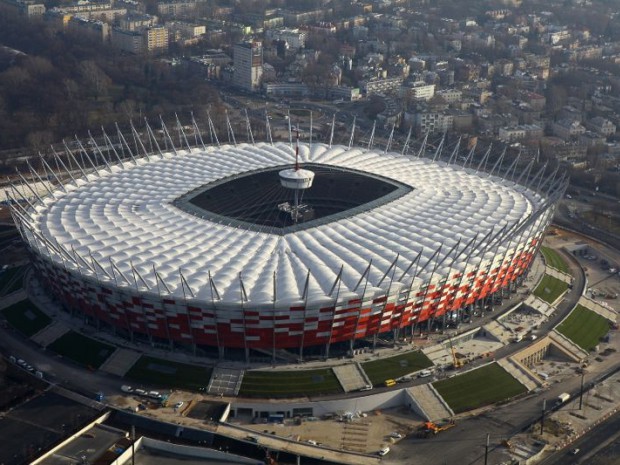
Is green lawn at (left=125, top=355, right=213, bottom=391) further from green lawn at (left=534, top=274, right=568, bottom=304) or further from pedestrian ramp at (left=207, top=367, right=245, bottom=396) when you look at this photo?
green lawn at (left=534, top=274, right=568, bottom=304)

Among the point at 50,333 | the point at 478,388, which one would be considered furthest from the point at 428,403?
the point at 50,333

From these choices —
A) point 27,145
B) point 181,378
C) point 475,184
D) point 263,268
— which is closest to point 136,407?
point 181,378

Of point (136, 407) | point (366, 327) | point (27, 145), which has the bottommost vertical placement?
point (27, 145)

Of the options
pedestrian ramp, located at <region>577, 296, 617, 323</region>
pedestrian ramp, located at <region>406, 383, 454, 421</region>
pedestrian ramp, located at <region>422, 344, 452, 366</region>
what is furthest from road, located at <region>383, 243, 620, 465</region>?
pedestrian ramp, located at <region>577, 296, 617, 323</region>

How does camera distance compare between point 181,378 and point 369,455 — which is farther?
point 181,378

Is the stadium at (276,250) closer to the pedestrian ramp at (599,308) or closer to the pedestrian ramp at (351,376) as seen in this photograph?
the pedestrian ramp at (351,376)

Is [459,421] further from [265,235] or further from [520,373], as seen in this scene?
[265,235]

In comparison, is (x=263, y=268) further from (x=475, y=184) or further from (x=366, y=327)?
(x=475, y=184)
